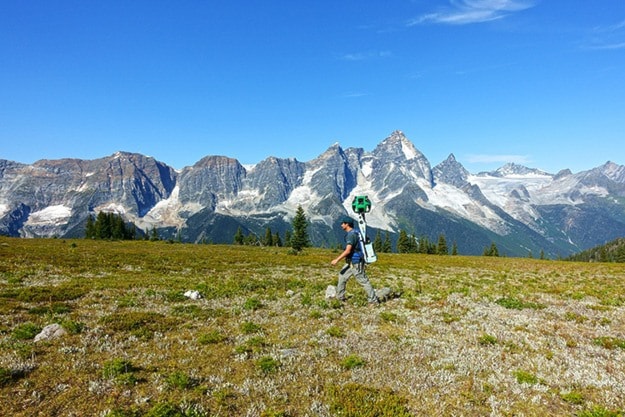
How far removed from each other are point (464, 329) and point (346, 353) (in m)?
6.10

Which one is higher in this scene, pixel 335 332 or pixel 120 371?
pixel 120 371

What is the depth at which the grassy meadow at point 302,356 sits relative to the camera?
865 cm

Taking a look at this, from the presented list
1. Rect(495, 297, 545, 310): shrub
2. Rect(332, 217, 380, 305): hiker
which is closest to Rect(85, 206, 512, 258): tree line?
Rect(495, 297, 545, 310): shrub

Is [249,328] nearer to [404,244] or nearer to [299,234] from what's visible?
[299,234]

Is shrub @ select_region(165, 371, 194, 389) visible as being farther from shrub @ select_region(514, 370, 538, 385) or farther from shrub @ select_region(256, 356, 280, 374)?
shrub @ select_region(514, 370, 538, 385)

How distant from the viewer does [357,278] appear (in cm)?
1959

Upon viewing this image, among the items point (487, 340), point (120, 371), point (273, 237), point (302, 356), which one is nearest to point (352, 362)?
point (302, 356)

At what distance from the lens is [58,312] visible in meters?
16.1

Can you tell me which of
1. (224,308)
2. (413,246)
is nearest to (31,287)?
(224,308)

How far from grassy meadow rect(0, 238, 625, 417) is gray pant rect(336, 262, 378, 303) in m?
0.70

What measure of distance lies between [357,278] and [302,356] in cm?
844

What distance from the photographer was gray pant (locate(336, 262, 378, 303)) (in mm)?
19328

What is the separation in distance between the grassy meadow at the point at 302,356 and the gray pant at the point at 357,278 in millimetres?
703

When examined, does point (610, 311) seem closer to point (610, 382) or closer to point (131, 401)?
point (610, 382)
